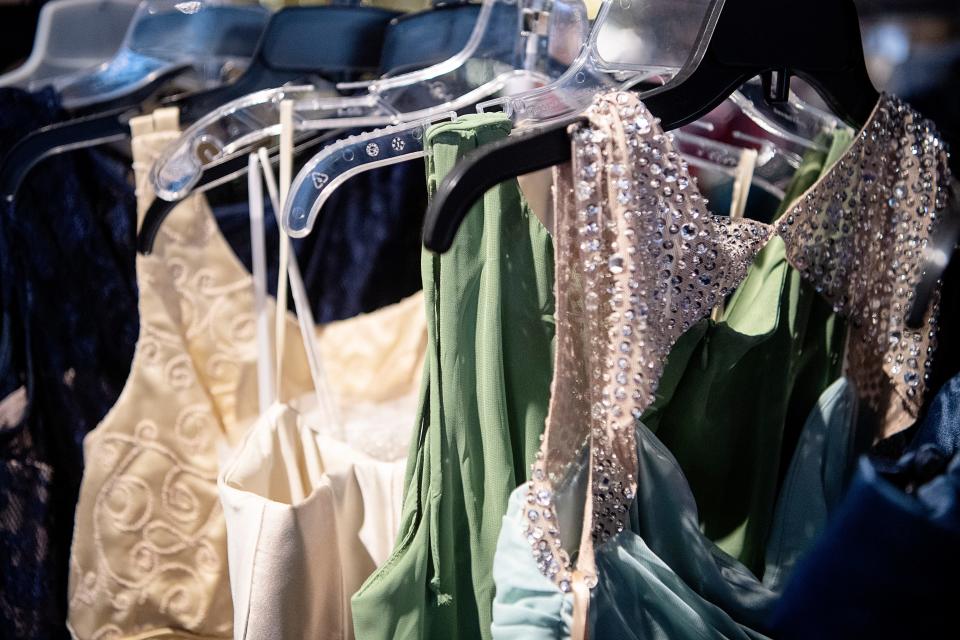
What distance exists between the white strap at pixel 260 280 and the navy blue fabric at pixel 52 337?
0.14 m

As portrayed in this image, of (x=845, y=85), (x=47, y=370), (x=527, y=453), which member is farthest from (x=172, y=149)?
(x=845, y=85)

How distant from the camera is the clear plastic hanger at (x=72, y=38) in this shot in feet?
2.26

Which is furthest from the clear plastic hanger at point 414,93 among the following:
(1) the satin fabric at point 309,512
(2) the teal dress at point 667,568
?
(2) the teal dress at point 667,568

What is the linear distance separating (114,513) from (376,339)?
28 cm

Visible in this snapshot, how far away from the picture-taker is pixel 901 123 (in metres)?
0.49

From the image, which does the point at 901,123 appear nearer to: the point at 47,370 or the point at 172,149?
the point at 172,149

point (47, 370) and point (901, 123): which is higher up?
point (901, 123)

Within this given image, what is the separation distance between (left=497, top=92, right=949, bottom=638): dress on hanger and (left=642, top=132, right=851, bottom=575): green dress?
0.04 meters

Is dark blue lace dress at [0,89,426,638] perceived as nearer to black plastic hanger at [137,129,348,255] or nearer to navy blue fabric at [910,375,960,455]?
black plastic hanger at [137,129,348,255]

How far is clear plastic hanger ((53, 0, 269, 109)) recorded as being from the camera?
673 millimetres

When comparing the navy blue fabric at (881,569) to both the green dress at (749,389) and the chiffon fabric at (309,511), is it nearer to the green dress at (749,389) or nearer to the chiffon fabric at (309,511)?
the green dress at (749,389)

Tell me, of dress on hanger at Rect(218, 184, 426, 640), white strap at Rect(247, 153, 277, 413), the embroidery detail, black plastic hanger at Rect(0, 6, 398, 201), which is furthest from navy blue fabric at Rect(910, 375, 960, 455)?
black plastic hanger at Rect(0, 6, 398, 201)

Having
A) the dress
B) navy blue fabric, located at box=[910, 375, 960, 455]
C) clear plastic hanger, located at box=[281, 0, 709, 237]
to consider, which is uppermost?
clear plastic hanger, located at box=[281, 0, 709, 237]

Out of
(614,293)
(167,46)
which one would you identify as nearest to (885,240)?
(614,293)
